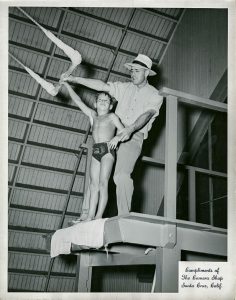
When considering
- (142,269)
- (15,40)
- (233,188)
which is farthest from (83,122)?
Result: (233,188)

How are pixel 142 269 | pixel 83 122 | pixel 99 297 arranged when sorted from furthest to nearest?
pixel 142 269
pixel 83 122
pixel 99 297

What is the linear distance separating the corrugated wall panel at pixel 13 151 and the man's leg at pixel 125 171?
410 cm

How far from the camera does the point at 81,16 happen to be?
8352mm

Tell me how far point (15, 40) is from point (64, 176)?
303cm

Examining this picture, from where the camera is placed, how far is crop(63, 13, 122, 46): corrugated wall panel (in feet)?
27.4

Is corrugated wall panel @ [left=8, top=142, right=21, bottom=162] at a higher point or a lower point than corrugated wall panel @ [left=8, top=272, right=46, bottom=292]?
higher

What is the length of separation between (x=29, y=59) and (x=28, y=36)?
43 centimetres

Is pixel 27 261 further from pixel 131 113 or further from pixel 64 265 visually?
pixel 131 113

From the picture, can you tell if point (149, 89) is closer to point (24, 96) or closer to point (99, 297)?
point (99, 297)

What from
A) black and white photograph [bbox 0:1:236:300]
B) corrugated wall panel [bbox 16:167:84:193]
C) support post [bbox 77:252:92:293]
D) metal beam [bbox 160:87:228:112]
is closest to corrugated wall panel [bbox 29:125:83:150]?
black and white photograph [bbox 0:1:236:300]

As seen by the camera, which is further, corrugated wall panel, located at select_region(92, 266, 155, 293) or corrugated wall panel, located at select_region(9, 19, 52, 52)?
corrugated wall panel, located at select_region(92, 266, 155, 293)

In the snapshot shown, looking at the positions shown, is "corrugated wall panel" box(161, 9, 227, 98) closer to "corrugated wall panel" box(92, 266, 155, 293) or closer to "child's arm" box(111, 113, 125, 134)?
"child's arm" box(111, 113, 125, 134)
